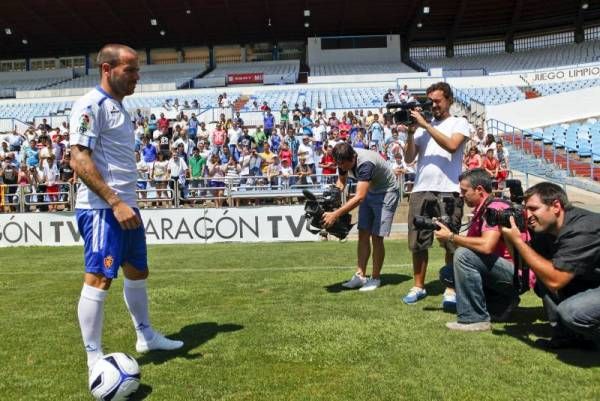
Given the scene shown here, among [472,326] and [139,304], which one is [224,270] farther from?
[472,326]

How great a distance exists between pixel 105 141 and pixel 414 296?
3348 millimetres

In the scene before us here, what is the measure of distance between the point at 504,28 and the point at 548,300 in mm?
39678

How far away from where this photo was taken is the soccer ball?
10.3ft

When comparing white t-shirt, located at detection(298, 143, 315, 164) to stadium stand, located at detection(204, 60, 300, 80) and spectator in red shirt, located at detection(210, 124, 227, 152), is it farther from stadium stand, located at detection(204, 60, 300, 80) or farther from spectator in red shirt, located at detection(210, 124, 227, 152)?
stadium stand, located at detection(204, 60, 300, 80)

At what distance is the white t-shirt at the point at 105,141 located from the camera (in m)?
3.55

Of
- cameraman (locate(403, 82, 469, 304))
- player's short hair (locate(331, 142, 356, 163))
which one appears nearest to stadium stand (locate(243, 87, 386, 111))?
player's short hair (locate(331, 142, 356, 163))

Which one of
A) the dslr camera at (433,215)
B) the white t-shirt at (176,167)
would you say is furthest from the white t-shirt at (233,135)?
the dslr camera at (433,215)

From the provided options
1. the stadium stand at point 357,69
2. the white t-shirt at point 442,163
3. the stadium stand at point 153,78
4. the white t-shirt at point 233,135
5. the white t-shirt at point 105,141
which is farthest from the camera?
the stadium stand at point 153,78

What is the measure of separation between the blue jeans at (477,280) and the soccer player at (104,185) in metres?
2.54

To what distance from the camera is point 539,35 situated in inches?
1558

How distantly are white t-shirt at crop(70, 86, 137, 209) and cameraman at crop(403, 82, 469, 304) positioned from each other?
107 inches

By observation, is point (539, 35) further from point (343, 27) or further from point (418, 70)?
point (343, 27)

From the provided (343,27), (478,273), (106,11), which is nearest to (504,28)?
(343,27)

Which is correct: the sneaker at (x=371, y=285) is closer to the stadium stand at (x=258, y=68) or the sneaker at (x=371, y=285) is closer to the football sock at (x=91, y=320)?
the football sock at (x=91, y=320)
